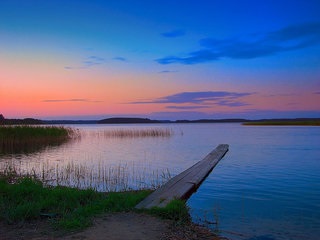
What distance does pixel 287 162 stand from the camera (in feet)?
66.5

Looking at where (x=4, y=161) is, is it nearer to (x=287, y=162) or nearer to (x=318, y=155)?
(x=287, y=162)

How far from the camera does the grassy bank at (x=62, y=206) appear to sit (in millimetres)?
7328

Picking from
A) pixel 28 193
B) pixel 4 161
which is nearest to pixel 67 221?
pixel 28 193

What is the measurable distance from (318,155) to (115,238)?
20.7 meters

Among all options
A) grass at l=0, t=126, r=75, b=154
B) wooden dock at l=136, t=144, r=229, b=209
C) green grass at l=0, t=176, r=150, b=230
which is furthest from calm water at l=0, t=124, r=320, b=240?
grass at l=0, t=126, r=75, b=154

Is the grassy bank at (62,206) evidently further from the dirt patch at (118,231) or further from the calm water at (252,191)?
the calm water at (252,191)

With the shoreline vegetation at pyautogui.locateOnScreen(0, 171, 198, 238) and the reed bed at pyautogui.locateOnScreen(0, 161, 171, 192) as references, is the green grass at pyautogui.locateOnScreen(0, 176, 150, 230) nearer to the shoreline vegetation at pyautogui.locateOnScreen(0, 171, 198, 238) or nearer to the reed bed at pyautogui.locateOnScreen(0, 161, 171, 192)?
the shoreline vegetation at pyautogui.locateOnScreen(0, 171, 198, 238)

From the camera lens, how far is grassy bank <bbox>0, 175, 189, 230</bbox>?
733 centimetres

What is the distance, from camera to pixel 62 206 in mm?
8445

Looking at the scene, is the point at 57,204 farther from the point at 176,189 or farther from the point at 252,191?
the point at 252,191

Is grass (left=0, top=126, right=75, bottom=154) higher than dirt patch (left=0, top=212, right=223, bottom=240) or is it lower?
higher

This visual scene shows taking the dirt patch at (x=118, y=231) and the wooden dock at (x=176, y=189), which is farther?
the wooden dock at (x=176, y=189)

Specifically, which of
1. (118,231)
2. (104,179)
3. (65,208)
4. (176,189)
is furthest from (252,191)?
(118,231)

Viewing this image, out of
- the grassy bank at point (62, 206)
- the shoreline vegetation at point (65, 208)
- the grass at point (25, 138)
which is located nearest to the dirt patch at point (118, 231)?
the shoreline vegetation at point (65, 208)
